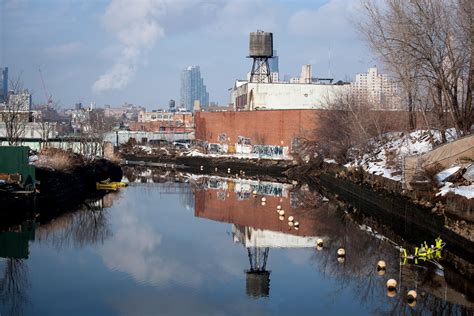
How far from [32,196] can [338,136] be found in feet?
94.9

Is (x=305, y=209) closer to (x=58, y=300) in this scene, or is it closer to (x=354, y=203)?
(x=354, y=203)

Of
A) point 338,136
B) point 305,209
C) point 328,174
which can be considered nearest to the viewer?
point 305,209

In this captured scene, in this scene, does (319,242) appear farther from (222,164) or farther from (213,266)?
(222,164)

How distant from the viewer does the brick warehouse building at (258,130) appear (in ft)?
217

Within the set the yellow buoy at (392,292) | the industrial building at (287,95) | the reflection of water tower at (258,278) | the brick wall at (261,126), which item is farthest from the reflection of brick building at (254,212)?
the industrial building at (287,95)

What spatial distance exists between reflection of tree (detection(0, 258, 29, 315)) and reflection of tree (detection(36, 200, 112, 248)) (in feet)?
12.3

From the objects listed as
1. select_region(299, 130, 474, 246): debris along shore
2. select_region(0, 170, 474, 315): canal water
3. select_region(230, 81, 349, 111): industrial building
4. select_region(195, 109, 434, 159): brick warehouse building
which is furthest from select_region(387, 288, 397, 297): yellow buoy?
select_region(230, 81, 349, 111): industrial building

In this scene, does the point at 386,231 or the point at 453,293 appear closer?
the point at 453,293

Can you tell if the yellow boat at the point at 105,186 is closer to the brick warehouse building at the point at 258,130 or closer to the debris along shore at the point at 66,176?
the debris along shore at the point at 66,176

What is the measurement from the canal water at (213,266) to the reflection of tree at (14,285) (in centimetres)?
3

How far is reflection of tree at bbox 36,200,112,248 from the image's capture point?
2656 cm

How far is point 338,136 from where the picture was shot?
2186 inches

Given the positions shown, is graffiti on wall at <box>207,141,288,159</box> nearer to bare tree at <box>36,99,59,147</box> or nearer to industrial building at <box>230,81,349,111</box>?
industrial building at <box>230,81,349,111</box>

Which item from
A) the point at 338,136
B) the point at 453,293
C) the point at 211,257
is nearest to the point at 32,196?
the point at 211,257
